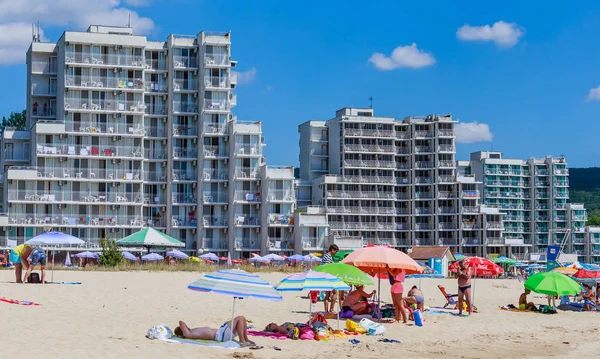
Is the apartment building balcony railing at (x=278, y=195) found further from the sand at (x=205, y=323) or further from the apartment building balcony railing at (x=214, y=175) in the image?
the sand at (x=205, y=323)

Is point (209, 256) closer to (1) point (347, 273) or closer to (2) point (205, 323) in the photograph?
(2) point (205, 323)

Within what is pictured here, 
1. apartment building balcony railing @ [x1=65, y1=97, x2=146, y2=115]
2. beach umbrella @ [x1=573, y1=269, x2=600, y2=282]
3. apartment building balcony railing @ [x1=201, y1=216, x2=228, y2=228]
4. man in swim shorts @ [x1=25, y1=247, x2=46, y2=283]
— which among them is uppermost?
apartment building balcony railing @ [x1=65, y1=97, x2=146, y2=115]

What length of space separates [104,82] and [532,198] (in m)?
80.0

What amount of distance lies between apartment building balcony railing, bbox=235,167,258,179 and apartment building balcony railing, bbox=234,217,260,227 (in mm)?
3512

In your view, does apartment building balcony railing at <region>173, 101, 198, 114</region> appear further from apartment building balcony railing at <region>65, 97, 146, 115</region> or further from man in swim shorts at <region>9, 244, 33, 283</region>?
man in swim shorts at <region>9, 244, 33, 283</region>

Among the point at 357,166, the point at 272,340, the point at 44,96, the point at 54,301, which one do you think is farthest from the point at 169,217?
the point at 272,340

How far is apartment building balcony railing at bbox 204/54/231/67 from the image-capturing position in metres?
84.8

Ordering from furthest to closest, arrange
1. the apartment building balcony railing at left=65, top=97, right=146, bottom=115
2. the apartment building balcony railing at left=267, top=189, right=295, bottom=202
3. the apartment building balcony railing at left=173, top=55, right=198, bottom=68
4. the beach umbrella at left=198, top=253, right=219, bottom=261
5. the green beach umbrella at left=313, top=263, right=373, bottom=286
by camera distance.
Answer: the apartment building balcony railing at left=173, top=55, right=198, bottom=68 < the apartment building balcony railing at left=267, top=189, right=295, bottom=202 < the apartment building balcony railing at left=65, top=97, right=146, bottom=115 < the beach umbrella at left=198, top=253, right=219, bottom=261 < the green beach umbrella at left=313, top=263, right=373, bottom=286

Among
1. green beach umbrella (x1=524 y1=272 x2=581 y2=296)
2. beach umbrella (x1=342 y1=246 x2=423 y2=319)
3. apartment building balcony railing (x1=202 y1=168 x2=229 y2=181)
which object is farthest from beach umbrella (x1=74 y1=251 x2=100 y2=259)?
beach umbrella (x1=342 y1=246 x2=423 y2=319)

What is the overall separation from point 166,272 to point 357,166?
58.9 metres

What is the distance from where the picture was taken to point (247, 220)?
278ft

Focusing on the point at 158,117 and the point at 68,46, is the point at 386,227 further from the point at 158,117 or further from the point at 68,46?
the point at 68,46

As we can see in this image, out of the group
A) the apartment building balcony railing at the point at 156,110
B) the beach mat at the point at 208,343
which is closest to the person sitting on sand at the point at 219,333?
the beach mat at the point at 208,343

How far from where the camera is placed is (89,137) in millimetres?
81562
